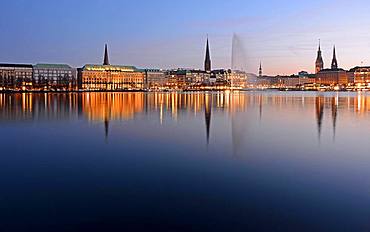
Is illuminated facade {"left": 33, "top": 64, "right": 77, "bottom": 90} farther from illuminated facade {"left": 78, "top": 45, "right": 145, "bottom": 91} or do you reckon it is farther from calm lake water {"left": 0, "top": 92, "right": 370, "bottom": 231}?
calm lake water {"left": 0, "top": 92, "right": 370, "bottom": 231}

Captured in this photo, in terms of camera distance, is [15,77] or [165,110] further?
[15,77]

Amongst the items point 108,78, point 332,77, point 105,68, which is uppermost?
point 105,68

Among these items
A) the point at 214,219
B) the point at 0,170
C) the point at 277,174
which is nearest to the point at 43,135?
the point at 0,170

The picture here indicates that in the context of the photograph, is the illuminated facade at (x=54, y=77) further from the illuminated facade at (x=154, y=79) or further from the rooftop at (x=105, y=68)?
the illuminated facade at (x=154, y=79)

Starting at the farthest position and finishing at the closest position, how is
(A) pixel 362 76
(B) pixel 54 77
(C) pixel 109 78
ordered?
(A) pixel 362 76 < (C) pixel 109 78 < (B) pixel 54 77

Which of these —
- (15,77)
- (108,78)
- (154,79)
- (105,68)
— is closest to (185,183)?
(15,77)

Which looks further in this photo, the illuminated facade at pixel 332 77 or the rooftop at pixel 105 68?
the illuminated facade at pixel 332 77

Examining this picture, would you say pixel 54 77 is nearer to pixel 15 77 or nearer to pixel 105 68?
pixel 15 77

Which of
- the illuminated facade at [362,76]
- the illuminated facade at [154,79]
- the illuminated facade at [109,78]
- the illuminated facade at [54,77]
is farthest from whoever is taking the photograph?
the illuminated facade at [154,79]

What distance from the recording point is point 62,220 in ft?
19.3

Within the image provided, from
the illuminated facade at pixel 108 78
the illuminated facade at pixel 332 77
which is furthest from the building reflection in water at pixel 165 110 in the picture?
the illuminated facade at pixel 332 77

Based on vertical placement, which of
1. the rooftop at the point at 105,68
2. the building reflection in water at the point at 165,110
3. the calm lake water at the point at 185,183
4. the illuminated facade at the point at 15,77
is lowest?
the calm lake water at the point at 185,183

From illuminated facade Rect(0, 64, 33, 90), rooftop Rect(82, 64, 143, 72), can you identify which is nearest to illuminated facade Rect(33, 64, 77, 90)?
illuminated facade Rect(0, 64, 33, 90)

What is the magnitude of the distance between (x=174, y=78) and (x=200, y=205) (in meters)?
160
